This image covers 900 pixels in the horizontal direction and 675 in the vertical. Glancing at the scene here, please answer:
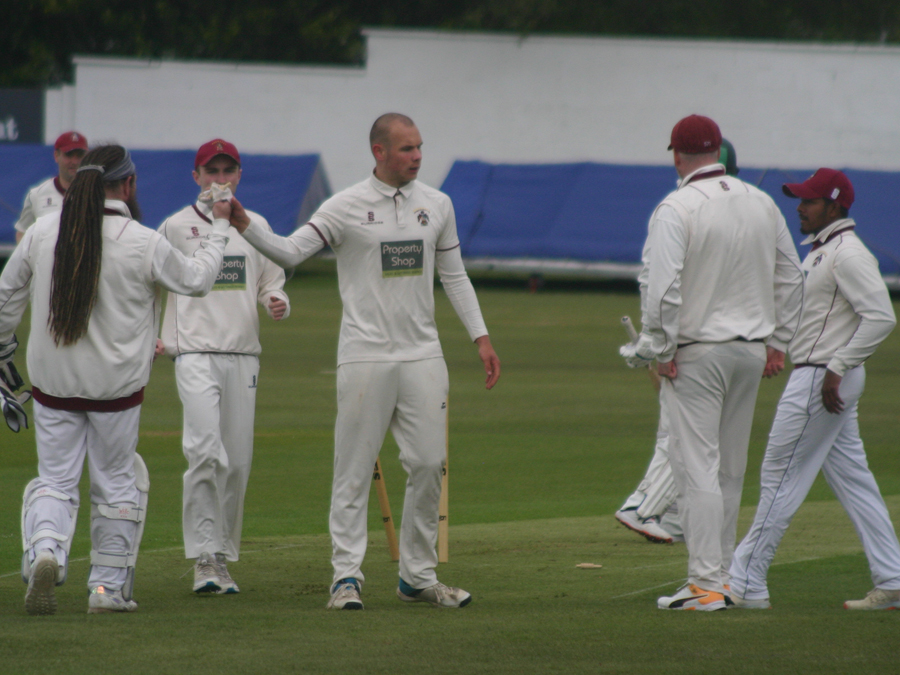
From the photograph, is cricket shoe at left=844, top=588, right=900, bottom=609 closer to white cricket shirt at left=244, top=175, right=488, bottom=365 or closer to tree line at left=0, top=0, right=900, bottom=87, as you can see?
white cricket shirt at left=244, top=175, right=488, bottom=365

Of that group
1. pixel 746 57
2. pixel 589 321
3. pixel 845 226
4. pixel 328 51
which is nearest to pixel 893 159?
pixel 746 57

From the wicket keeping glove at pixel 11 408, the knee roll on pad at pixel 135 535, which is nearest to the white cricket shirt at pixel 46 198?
the wicket keeping glove at pixel 11 408

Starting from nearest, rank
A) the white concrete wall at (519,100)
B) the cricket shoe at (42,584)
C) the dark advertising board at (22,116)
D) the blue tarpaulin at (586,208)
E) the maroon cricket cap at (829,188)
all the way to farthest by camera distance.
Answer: the cricket shoe at (42,584) < the maroon cricket cap at (829,188) < the blue tarpaulin at (586,208) < the white concrete wall at (519,100) < the dark advertising board at (22,116)

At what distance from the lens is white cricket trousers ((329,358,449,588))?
6.05 meters

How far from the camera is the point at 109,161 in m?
5.75

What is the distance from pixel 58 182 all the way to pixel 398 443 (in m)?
5.11

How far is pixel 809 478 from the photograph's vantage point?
6180 millimetres

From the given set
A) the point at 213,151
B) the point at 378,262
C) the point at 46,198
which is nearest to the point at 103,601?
the point at 378,262

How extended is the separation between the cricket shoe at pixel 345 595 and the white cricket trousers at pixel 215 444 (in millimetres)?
954

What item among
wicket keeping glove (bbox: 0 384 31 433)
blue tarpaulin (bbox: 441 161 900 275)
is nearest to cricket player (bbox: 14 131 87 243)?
wicket keeping glove (bbox: 0 384 31 433)

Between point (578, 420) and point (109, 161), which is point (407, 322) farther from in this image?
point (578, 420)

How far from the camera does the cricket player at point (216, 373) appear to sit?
21.7 ft

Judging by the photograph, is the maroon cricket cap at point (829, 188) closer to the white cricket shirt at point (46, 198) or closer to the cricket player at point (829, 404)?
the cricket player at point (829, 404)

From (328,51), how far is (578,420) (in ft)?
116
